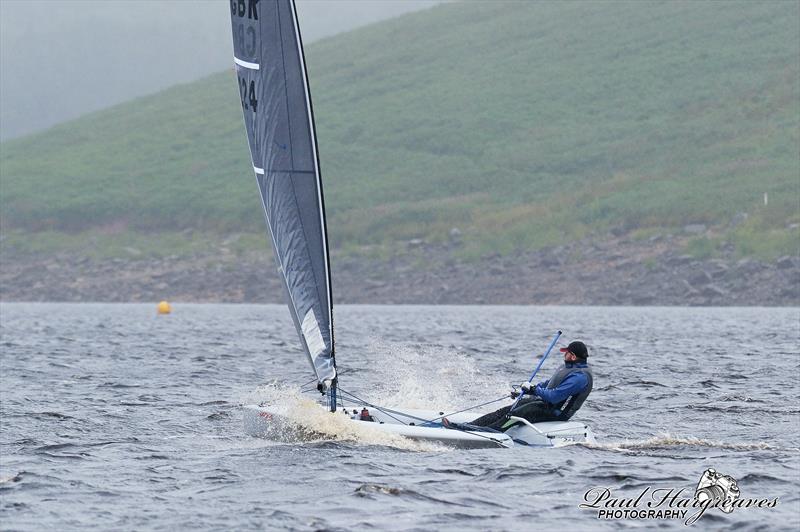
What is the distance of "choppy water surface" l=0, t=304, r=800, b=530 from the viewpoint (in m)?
17.5

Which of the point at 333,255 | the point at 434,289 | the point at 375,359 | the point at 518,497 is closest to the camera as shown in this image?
the point at 518,497

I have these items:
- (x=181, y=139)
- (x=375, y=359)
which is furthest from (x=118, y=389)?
(x=181, y=139)

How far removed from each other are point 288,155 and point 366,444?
4797 millimetres

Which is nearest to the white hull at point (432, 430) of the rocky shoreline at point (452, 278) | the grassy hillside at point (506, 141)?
the rocky shoreline at point (452, 278)

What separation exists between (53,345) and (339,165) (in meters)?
102

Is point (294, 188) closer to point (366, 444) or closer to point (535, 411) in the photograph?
point (366, 444)

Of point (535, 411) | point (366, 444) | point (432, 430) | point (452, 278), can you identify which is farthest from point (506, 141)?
point (432, 430)

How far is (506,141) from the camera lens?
487ft

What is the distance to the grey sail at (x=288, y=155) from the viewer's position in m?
21.8

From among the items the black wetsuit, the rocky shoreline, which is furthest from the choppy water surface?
the rocky shoreline

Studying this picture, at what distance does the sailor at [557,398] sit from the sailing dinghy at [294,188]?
21 cm

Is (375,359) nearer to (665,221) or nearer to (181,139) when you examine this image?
(665,221)

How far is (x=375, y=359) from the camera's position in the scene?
44.4 metres

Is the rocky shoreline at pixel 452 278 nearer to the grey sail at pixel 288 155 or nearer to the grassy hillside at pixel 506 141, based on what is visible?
the grassy hillside at pixel 506 141
